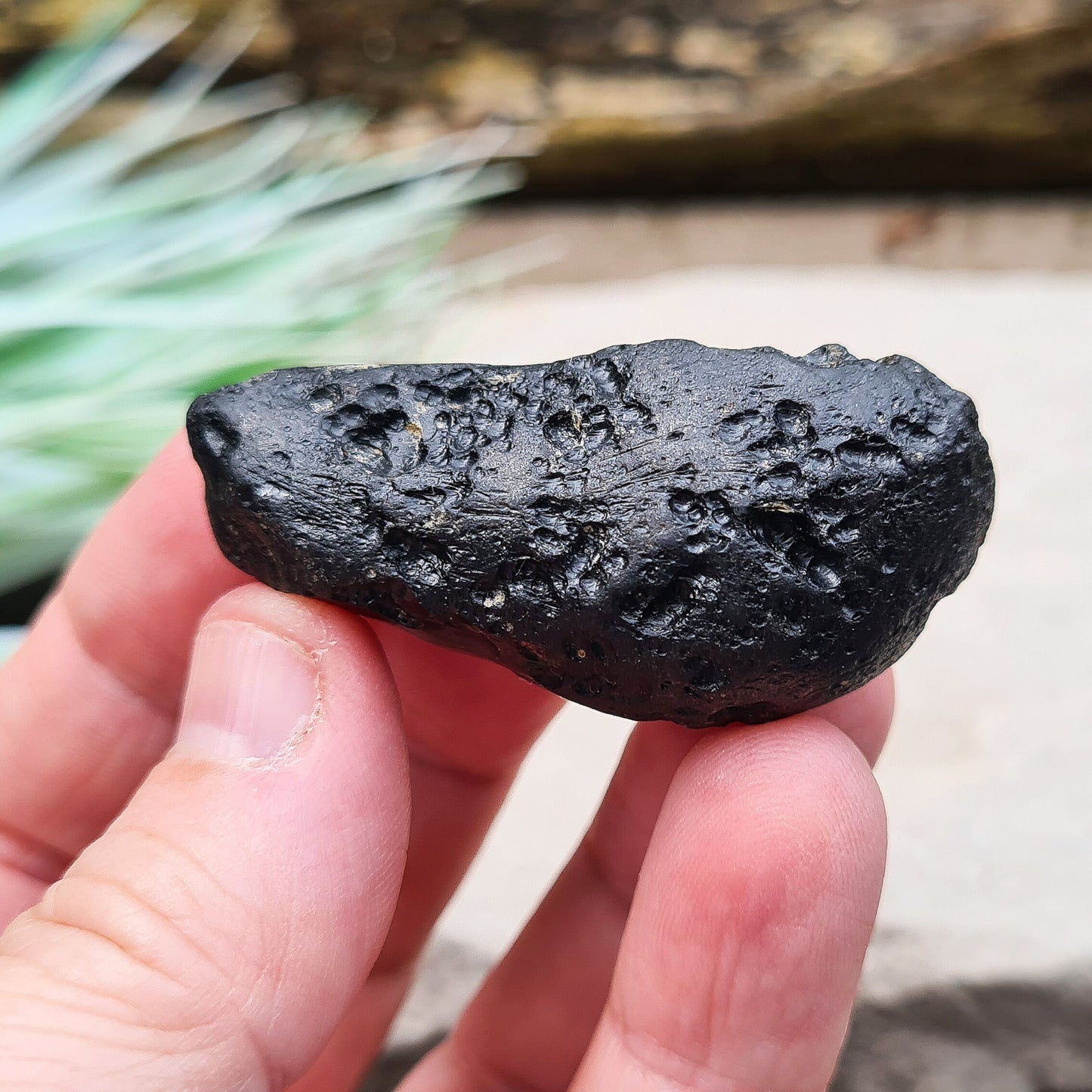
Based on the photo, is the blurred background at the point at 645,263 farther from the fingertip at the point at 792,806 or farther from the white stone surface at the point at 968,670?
the fingertip at the point at 792,806

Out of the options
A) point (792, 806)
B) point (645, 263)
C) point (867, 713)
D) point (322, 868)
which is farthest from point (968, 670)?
point (645, 263)

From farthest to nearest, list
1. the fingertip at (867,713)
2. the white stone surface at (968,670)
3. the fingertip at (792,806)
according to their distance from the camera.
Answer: the white stone surface at (968,670)
the fingertip at (867,713)
the fingertip at (792,806)

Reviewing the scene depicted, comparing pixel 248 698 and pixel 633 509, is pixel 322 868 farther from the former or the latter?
pixel 633 509

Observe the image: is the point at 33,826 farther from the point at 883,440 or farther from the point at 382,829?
the point at 883,440

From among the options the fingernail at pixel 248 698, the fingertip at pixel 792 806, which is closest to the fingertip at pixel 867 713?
the fingertip at pixel 792 806

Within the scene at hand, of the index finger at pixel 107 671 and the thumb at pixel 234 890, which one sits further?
the index finger at pixel 107 671

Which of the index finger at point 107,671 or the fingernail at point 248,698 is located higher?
the fingernail at point 248,698

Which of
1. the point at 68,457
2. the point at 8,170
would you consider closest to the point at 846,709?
Answer: the point at 68,457
